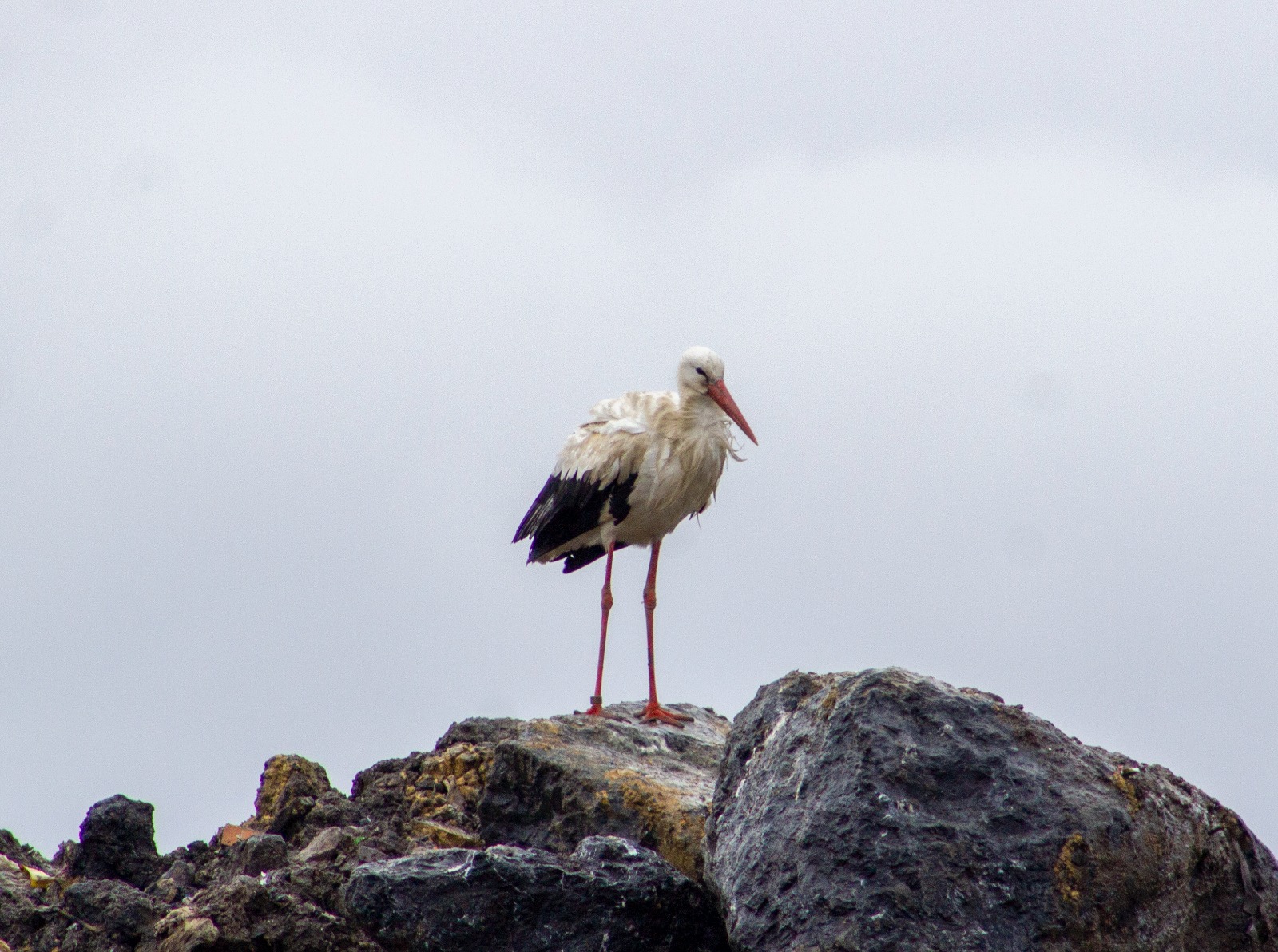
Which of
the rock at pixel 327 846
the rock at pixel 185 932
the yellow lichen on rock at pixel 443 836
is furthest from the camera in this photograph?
the yellow lichen on rock at pixel 443 836

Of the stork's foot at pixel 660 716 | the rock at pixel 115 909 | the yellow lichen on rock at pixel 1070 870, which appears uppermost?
the stork's foot at pixel 660 716

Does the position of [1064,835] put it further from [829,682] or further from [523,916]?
[523,916]

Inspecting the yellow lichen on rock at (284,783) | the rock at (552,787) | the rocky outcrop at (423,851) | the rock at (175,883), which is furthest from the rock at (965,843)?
the yellow lichen on rock at (284,783)

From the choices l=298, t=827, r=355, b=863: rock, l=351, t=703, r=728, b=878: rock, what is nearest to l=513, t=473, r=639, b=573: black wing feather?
l=351, t=703, r=728, b=878: rock

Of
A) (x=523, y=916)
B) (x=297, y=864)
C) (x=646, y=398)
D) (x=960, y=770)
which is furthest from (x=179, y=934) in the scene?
(x=646, y=398)

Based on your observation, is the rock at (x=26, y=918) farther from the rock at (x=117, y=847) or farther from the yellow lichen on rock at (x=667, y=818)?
the yellow lichen on rock at (x=667, y=818)

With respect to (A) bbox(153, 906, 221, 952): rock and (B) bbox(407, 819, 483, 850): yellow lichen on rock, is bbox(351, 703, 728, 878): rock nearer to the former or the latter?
(B) bbox(407, 819, 483, 850): yellow lichen on rock

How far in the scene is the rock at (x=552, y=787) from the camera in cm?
702

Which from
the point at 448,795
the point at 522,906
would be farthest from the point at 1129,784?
the point at 448,795

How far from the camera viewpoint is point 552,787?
731 centimetres

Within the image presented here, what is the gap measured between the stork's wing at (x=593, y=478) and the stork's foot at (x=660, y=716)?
1.52m

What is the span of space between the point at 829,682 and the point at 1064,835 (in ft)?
3.38

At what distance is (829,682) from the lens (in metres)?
5.73

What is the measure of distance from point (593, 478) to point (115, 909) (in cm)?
459
